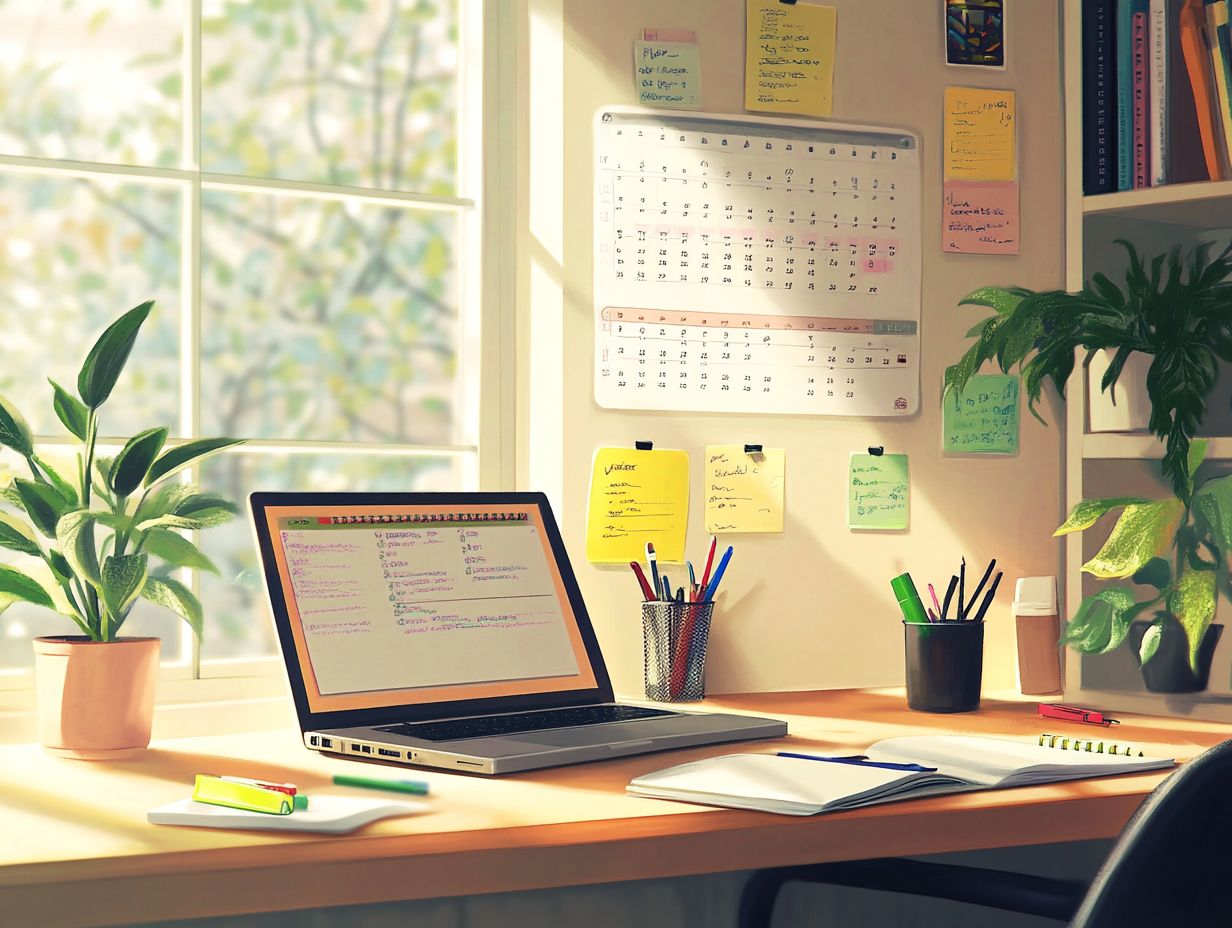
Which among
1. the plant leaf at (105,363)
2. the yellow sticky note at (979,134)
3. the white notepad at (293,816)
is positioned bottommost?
the white notepad at (293,816)

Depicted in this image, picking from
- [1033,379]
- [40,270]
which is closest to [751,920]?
[1033,379]

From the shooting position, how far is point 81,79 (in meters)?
1.88

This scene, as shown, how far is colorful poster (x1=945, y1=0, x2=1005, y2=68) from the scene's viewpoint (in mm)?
1922

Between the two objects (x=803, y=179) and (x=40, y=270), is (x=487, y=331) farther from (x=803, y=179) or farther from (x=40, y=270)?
(x=40, y=270)

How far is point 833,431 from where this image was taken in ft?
6.09

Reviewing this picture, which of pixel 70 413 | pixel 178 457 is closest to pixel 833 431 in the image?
pixel 178 457

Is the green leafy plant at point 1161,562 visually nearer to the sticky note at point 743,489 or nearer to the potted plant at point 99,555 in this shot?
the sticky note at point 743,489

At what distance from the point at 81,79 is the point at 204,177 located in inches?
16.4

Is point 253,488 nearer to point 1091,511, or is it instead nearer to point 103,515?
point 103,515

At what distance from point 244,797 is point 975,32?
153 cm

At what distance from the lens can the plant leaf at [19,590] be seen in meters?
1.34

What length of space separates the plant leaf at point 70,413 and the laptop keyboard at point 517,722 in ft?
1.48

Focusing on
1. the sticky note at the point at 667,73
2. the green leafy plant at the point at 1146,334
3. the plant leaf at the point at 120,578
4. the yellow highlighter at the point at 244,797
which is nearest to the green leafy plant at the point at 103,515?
the plant leaf at the point at 120,578

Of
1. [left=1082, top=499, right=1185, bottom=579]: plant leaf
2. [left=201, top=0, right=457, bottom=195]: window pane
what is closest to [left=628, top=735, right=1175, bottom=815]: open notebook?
[left=1082, top=499, right=1185, bottom=579]: plant leaf
